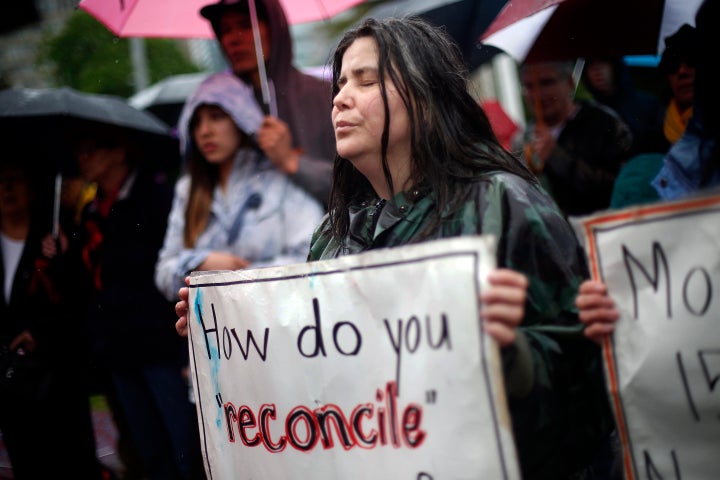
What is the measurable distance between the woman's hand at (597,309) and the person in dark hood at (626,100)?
6.48 feet

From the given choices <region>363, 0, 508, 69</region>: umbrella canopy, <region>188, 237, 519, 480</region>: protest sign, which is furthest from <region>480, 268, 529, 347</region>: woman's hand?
<region>363, 0, 508, 69</region>: umbrella canopy

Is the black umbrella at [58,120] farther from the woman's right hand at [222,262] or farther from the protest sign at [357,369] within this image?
the protest sign at [357,369]

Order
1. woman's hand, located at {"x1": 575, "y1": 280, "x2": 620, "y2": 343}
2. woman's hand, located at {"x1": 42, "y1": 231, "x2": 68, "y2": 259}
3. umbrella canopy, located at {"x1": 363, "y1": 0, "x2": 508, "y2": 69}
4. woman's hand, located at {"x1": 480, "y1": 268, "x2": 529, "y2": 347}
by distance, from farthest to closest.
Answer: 1. umbrella canopy, located at {"x1": 363, "y1": 0, "x2": 508, "y2": 69}
2. woman's hand, located at {"x1": 42, "y1": 231, "x2": 68, "y2": 259}
3. woman's hand, located at {"x1": 575, "y1": 280, "x2": 620, "y2": 343}
4. woman's hand, located at {"x1": 480, "y1": 268, "x2": 529, "y2": 347}

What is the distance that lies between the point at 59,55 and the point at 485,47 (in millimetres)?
15751

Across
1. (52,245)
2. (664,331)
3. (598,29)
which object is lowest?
(664,331)

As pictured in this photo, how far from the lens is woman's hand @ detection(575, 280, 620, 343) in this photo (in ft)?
5.71

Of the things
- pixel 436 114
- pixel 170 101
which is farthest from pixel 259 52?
pixel 170 101

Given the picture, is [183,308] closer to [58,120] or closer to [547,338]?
[547,338]

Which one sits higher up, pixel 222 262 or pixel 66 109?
pixel 66 109

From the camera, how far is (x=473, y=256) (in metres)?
1.66

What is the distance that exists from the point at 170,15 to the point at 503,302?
3047 millimetres

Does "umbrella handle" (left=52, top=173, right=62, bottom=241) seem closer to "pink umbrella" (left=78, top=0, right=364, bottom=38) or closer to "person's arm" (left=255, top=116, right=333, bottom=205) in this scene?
"pink umbrella" (left=78, top=0, right=364, bottom=38)

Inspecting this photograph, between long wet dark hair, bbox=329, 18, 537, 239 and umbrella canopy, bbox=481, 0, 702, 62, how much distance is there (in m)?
1.15

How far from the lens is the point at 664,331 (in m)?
1.71
